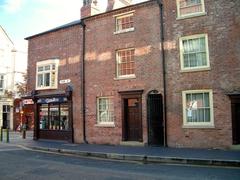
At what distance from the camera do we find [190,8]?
1777 centimetres

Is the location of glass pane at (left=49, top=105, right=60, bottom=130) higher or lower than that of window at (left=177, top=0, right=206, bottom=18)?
lower

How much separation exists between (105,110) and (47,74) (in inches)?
242

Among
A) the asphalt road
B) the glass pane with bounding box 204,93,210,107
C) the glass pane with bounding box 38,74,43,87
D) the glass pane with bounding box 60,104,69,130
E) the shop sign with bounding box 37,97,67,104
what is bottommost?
the asphalt road

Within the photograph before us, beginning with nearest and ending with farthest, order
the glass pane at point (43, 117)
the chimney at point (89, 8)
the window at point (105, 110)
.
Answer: the window at point (105, 110)
the chimney at point (89, 8)
the glass pane at point (43, 117)

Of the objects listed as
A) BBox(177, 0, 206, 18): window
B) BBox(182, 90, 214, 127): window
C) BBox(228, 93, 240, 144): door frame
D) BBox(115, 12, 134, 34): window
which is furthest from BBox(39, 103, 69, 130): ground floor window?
BBox(228, 93, 240, 144): door frame

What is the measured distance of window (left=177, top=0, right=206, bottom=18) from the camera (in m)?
17.3

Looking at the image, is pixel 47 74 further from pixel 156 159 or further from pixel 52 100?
pixel 156 159

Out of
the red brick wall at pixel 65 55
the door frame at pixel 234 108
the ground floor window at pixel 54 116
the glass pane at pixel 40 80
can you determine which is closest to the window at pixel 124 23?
the red brick wall at pixel 65 55

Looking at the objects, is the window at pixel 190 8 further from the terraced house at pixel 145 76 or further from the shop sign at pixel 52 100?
the shop sign at pixel 52 100

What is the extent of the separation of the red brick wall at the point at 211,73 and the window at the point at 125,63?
2.51 metres

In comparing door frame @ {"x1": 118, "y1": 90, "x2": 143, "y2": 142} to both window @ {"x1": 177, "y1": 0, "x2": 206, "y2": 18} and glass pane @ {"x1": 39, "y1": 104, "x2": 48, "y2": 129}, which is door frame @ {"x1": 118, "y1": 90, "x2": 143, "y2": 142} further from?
glass pane @ {"x1": 39, "y1": 104, "x2": 48, "y2": 129}

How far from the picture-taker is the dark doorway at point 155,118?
18.4 meters

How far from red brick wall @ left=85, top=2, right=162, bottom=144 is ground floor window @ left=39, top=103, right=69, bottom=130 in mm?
2309

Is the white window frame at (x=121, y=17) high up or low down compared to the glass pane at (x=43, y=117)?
up
